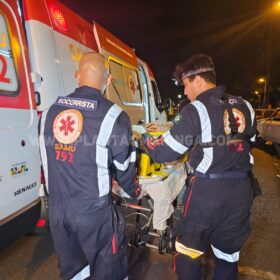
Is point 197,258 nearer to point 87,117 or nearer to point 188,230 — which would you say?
point 188,230

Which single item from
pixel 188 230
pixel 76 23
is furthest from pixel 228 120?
pixel 76 23

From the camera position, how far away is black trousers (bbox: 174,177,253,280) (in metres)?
1.90

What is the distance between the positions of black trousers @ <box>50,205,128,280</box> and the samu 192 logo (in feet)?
2.01

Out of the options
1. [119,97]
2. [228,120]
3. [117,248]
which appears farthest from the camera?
[119,97]

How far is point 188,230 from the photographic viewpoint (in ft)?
6.52

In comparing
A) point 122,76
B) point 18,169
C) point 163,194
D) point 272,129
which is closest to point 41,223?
point 18,169

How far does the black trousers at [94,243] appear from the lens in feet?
5.46

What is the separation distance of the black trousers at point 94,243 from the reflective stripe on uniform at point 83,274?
0.03m

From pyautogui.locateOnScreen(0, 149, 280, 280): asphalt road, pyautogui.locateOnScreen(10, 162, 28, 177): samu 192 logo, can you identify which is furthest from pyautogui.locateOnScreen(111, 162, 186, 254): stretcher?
pyautogui.locateOnScreen(10, 162, 28, 177): samu 192 logo

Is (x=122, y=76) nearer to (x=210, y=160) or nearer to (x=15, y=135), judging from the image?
(x=15, y=135)

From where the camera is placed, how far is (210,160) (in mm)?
1871

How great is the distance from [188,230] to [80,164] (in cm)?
95

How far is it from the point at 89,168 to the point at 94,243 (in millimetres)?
471

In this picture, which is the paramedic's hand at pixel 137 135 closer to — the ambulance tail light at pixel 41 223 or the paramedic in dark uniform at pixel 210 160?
the paramedic in dark uniform at pixel 210 160
